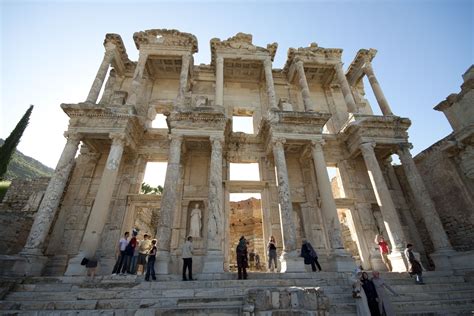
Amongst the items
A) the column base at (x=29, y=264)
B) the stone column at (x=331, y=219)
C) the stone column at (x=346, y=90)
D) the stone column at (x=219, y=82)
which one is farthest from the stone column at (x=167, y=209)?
the stone column at (x=346, y=90)

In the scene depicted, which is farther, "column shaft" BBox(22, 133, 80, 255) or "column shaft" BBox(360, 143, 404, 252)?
"column shaft" BBox(360, 143, 404, 252)

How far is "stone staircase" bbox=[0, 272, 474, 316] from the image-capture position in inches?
202

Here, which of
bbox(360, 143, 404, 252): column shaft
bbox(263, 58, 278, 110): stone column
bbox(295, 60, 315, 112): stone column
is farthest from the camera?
bbox(295, 60, 315, 112): stone column

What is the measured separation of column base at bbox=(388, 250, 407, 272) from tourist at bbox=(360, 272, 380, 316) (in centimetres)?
535

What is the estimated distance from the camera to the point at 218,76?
14367 millimetres

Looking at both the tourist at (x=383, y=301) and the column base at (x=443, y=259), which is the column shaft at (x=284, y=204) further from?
the column base at (x=443, y=259)

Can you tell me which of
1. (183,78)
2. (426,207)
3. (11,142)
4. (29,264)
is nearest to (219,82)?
(183,78)

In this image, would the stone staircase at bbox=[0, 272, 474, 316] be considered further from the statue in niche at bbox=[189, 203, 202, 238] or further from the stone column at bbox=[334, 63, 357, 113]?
the stone column at bbox=[334, 63, 357, 113]

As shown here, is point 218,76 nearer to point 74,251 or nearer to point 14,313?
point 74,251

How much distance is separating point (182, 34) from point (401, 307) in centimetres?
1649

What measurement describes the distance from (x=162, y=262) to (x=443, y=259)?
36.3 ft

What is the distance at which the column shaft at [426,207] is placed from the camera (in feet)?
34.6

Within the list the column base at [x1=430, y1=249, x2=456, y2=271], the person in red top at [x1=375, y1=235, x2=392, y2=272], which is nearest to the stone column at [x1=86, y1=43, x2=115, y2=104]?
the person in red top at [x1=375, y1=235, x2=392, y2=272]

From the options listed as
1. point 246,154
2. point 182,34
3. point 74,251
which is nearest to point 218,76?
point 182,34
